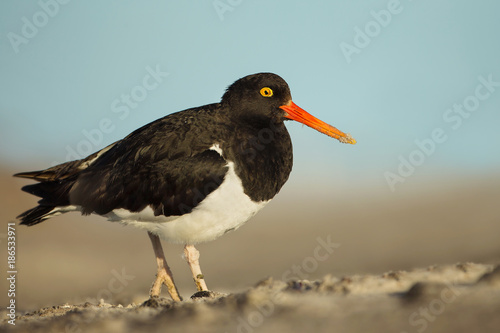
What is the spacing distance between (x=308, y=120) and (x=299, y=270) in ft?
17.2

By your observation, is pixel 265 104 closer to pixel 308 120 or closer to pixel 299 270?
pixel 308 120

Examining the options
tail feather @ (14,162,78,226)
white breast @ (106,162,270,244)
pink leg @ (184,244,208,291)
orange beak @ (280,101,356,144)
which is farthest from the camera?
orange beak @ (280,101,356,144)

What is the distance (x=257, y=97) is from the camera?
7.41 metres

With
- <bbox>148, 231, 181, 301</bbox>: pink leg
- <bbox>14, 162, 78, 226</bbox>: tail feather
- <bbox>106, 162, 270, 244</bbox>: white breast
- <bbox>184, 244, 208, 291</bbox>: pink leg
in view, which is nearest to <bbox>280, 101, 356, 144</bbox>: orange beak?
<bbox>106, 162, 270, 244</bbox>: white breast

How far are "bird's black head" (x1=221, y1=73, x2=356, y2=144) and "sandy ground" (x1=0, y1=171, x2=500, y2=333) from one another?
2093 mm

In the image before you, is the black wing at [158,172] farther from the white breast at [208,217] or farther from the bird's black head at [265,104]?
the bird's black head at [265,104]

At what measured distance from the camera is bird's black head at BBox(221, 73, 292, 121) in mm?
7371

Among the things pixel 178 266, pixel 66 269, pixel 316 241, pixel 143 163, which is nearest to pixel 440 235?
pixel 316 241

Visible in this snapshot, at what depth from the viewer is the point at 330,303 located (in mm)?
4453

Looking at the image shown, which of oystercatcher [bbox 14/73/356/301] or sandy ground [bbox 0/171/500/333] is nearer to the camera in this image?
sandy ground [bbox 0/171/500/333]

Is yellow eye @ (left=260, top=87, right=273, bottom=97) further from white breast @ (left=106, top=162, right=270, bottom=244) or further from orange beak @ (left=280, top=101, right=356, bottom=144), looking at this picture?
white breast @ (left=106, top=162, right=270, bottom=244)

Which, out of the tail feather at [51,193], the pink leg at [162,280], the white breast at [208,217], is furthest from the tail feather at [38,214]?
the pink leg at [162,280]

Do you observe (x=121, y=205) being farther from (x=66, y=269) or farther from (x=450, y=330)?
(x=66, y=269)

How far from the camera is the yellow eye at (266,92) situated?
293 inches
